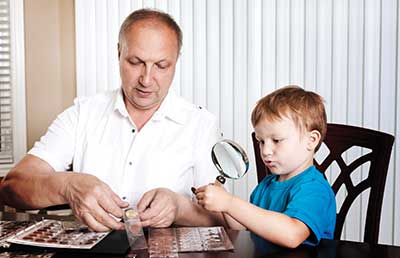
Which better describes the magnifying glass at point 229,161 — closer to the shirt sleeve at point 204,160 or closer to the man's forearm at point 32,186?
the man's forearm at point 32,186

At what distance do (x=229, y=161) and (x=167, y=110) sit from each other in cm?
71

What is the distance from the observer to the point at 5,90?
3070mm

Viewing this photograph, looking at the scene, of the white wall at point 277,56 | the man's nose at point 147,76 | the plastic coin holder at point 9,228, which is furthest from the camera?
the white wall at point 277,56

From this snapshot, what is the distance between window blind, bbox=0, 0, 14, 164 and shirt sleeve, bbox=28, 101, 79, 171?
3.61 ft

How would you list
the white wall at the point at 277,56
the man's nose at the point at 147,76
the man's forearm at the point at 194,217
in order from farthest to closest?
the white wall at the point at 277,56 < the man's nose at the point at 147,76 < the man's forearm at the point at 194,217

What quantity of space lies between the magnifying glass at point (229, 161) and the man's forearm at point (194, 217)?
0.28 metres

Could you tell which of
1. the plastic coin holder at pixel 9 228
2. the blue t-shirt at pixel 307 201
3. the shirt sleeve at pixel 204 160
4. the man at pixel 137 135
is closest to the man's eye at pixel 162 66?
the man at pixel 137 135

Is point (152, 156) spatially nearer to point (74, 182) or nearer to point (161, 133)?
point (161, 133)

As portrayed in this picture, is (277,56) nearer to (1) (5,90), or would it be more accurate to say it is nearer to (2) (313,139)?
(1) (5,90)

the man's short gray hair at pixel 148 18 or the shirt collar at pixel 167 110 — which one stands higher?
the man's short gray hair at pixel 148 18

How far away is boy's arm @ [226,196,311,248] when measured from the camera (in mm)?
1314

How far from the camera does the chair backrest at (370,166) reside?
1.66m

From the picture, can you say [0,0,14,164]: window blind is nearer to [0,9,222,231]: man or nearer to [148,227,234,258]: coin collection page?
[0,9,222,231]: man

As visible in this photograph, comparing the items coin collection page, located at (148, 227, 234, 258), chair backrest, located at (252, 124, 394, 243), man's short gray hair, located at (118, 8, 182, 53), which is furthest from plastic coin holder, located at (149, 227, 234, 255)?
man's short gray hair, located at (118, 8, 182, 53)
